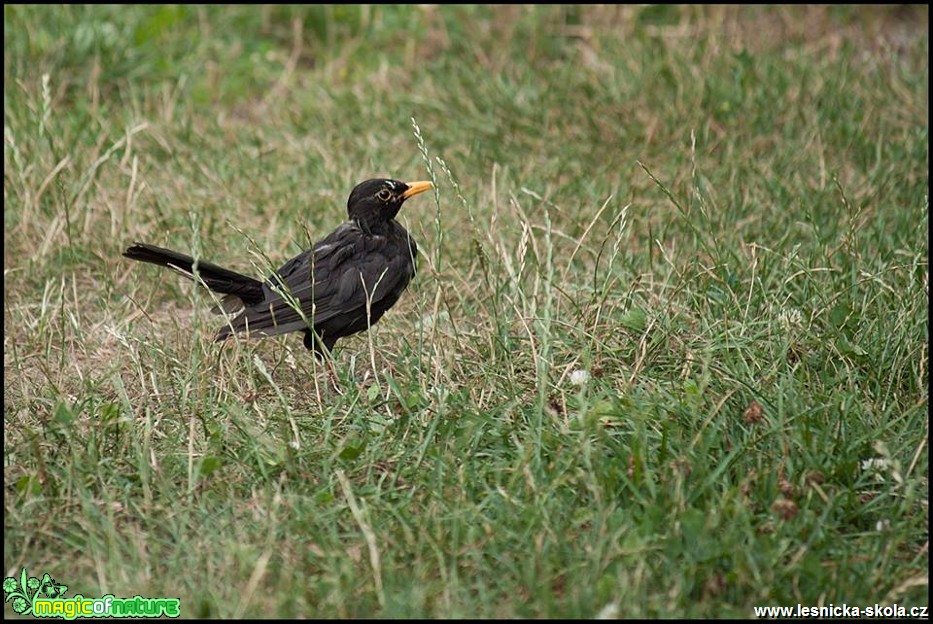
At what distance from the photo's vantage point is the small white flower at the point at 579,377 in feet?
13.4

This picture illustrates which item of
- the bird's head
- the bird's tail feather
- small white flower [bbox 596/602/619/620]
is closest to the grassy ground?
small white flower [bbox 596/602/619/620]

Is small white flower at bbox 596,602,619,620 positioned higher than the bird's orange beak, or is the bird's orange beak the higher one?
the bird's orange beak

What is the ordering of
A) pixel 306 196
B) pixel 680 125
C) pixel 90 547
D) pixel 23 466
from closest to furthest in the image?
1. pixel 90 547
2. pixel 23 466
3. pixel 306 196
4. pixel 680 125

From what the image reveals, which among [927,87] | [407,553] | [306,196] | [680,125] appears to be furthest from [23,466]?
[927,87]

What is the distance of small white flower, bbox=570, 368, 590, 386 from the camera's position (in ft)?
13.4

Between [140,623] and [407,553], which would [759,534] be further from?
[140,623]

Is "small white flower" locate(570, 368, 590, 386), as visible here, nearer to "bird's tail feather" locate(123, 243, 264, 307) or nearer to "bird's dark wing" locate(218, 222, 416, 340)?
"bird's dark wing" locate(218, 222, 416, 340)

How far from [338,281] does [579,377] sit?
42.5 inches

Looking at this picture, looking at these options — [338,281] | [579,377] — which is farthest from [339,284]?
[579,377]

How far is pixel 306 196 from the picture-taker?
6.38 m

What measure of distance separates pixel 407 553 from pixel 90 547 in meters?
0.92

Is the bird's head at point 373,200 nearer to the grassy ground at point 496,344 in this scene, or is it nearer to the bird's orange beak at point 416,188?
the bird's orange beak at point 416,188

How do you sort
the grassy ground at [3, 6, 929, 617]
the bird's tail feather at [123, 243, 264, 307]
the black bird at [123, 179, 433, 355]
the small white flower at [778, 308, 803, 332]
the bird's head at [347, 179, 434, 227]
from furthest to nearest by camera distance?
the bird's head at [347, 179, 434, 227] < the black bird at [123, 179, 433, 355] < the small white flower at [778, 308, 803, 332] < the bird's tail feather at [123, 243, 264, 307] < the grassy ground at [3, 6, 929, 617]

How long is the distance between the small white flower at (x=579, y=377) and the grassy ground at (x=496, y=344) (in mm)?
12
